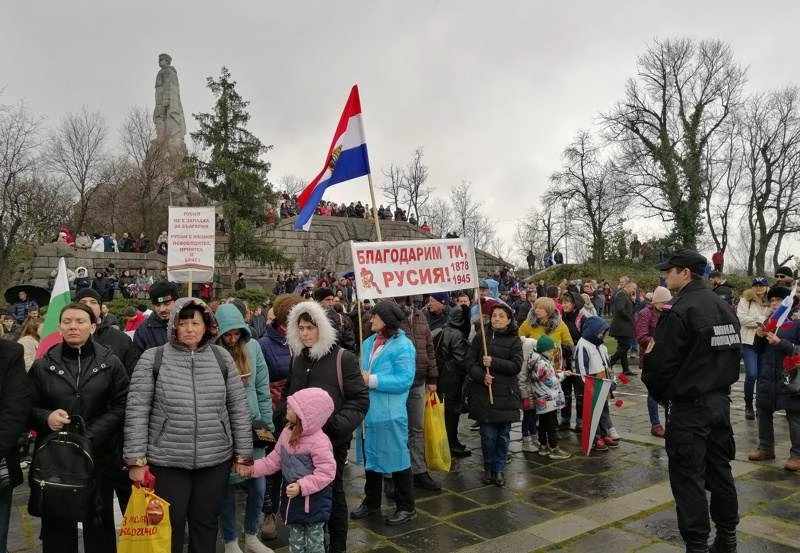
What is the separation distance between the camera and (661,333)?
4.10 metres

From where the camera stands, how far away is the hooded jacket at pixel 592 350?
23.6ft

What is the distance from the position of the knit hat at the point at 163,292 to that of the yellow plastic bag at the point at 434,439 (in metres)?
2.48

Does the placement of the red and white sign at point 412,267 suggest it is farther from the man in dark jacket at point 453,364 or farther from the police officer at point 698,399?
the police officer at point 698,399

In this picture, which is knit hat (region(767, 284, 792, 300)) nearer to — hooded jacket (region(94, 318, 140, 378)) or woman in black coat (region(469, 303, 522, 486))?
woman in black coat (region(469, 303, 522, 486))

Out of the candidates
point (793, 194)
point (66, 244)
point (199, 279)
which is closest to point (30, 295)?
point (199, 279)

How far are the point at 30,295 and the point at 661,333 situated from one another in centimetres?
1505

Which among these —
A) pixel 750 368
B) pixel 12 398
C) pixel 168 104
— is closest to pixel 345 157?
pixel 12 398

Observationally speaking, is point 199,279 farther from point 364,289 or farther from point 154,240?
point 154,240

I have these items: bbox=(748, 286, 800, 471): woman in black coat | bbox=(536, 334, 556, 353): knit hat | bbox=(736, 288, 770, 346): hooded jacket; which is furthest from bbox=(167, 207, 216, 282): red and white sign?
bbox=(736, 288, 770, 346): hooded jacket

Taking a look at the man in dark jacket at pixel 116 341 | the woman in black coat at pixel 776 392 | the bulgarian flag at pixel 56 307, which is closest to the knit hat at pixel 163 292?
the man in dark jacket at pixel 116 341

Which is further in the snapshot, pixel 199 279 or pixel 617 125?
pixel 617 125

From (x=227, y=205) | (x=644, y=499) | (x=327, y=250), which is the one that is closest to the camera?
(x=644, y=499)

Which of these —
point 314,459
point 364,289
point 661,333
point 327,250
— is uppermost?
point 327,250

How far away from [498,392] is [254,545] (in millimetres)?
2572
